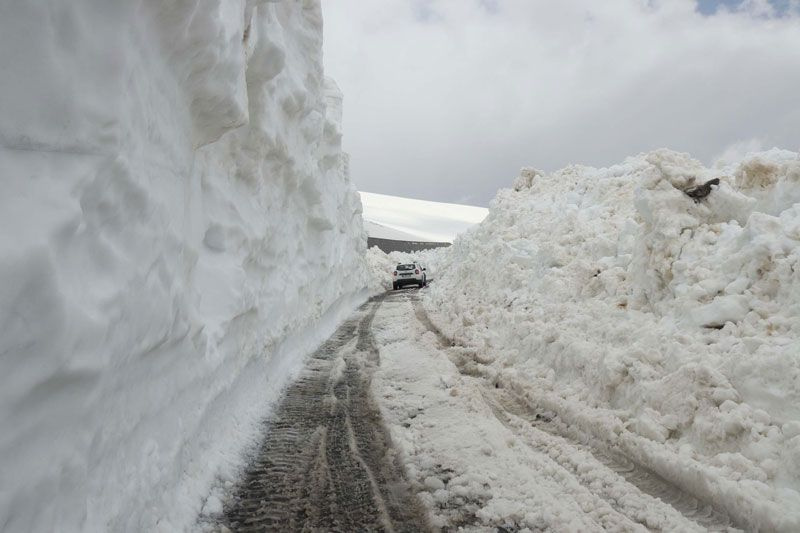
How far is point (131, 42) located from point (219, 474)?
316 centimetres

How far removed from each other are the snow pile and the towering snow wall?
3720mm

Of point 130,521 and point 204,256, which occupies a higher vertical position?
point 204,256

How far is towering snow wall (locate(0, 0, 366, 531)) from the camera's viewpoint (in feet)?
6.46

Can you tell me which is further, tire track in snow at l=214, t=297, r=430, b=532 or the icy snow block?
the icy snow block

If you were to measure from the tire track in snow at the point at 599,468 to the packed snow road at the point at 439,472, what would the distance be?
11 mm

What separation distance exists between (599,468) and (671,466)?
0.54 meters

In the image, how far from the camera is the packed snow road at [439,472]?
136 inches

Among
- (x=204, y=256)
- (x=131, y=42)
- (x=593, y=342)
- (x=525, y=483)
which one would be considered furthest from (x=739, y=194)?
(x=131, y=42)

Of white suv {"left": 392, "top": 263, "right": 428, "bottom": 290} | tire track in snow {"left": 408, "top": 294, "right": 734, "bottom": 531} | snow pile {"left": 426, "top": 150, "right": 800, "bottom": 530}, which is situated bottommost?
white suv {"left": 392, "top": 263, "right": 428, "bottom": 290}

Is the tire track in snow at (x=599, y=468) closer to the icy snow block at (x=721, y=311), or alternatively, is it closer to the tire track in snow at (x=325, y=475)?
the tire track in snow at (x=325, y=475)

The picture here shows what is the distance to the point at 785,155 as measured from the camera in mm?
7445

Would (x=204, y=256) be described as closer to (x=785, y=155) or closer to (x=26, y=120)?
(x=26, y=120)

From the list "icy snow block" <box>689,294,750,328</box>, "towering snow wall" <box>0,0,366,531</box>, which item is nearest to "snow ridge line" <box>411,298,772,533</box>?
"icy snow block" <box>689,294,750,328</box>

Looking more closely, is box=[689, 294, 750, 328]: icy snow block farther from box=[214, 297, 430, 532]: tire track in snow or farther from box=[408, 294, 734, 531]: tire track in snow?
box=[214, 297, 430, 532]: tire track in snow
